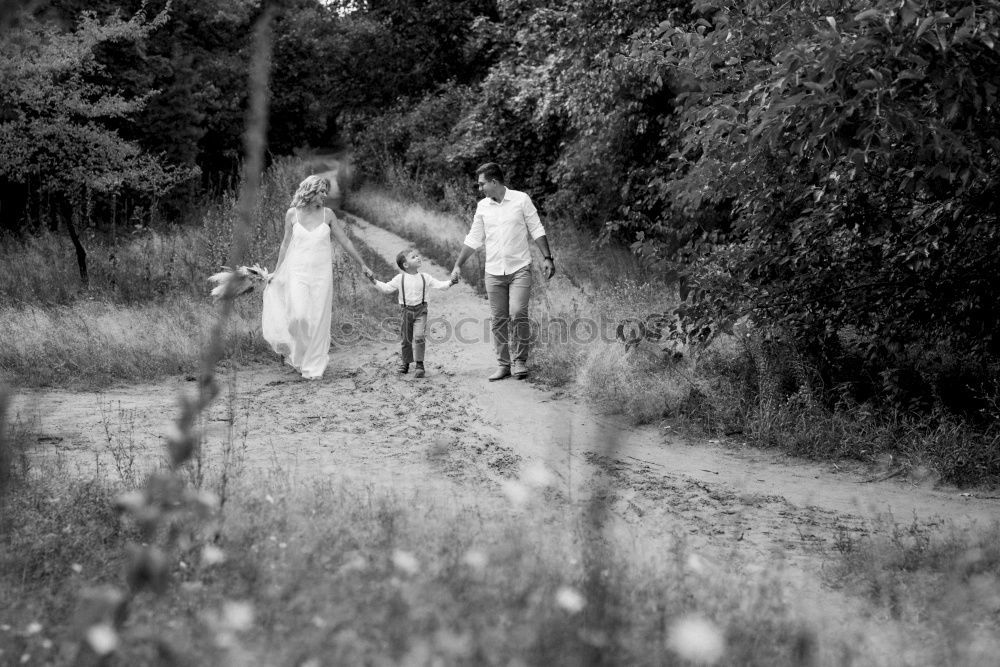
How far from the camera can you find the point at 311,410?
798 cm

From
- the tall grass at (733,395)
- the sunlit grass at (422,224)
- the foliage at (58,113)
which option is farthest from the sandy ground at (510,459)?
the sunlit grass at (422,224)

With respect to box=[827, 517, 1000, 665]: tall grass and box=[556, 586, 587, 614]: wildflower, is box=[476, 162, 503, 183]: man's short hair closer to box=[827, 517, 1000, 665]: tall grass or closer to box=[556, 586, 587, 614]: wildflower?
box=[827, 517, 1000, 665]: tall grass

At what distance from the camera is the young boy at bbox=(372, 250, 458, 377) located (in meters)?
9.27

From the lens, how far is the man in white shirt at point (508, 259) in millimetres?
9086

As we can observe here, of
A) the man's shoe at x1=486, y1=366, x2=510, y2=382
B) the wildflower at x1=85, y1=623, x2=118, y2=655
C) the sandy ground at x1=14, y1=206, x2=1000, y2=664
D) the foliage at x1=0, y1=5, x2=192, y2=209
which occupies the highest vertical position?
the foliage at x1=0, y1=5, x2=192, y2=209

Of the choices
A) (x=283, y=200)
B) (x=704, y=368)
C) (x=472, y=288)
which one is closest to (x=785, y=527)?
(x=704, y=368)

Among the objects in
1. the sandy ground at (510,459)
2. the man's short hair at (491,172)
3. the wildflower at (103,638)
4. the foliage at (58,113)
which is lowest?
the sandy ground at (510,459)

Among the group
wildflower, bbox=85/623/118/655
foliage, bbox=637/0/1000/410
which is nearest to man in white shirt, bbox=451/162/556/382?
foliage, bbox=637/0/1000/410

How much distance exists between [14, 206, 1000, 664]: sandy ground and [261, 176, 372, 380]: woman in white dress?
42 cm

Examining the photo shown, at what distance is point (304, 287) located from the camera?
31.4 feet

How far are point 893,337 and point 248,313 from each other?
7520 millimetres

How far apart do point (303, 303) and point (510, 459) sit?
3977 millimetres

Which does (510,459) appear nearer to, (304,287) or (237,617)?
(237,617)

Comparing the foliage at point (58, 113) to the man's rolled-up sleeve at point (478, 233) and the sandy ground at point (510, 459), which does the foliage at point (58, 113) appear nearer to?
the sandy ground at point (510, 459)
